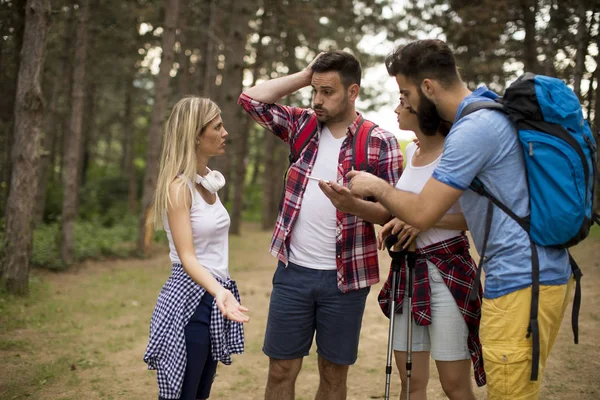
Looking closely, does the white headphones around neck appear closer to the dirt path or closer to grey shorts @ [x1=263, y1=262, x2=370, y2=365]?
grey shorts @ [x1=263, y1=262, x2=370, y2=365]

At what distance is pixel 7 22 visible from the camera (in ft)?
41.5

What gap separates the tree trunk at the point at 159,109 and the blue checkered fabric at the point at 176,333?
948 cm

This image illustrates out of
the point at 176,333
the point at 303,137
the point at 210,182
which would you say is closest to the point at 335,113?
the point at 303,137

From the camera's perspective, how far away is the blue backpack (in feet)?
8.92

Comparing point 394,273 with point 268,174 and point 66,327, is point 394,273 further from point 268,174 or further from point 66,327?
point 268,174

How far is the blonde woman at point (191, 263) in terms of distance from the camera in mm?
3469

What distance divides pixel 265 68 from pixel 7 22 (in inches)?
477

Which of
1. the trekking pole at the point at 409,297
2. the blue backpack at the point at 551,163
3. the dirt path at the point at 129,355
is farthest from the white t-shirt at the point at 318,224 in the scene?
the dirt path at the point at 129,355

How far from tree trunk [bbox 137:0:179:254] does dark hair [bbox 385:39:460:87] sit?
410 inches

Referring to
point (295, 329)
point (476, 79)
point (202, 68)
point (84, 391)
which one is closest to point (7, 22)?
point (202, 68)

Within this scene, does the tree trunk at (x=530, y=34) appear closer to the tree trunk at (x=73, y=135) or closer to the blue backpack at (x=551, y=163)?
the tree trunk at (x=73, y=135)

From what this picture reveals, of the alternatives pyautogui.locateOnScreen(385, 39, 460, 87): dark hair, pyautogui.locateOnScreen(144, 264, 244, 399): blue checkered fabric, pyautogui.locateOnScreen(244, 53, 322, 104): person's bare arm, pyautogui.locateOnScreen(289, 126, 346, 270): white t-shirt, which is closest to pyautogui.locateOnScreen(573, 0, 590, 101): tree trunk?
pyautogui.locateOnScreen(244, 53, 322, 104): person's bare arm

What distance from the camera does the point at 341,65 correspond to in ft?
13.3

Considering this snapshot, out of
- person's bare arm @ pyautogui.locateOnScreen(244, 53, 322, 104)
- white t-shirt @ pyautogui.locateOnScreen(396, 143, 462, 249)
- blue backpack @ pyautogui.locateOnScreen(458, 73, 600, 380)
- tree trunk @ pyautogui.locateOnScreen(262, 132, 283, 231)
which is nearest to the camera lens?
blue backpack @ pyautogui.locateOnScreen(458, 73, 600, 380)
